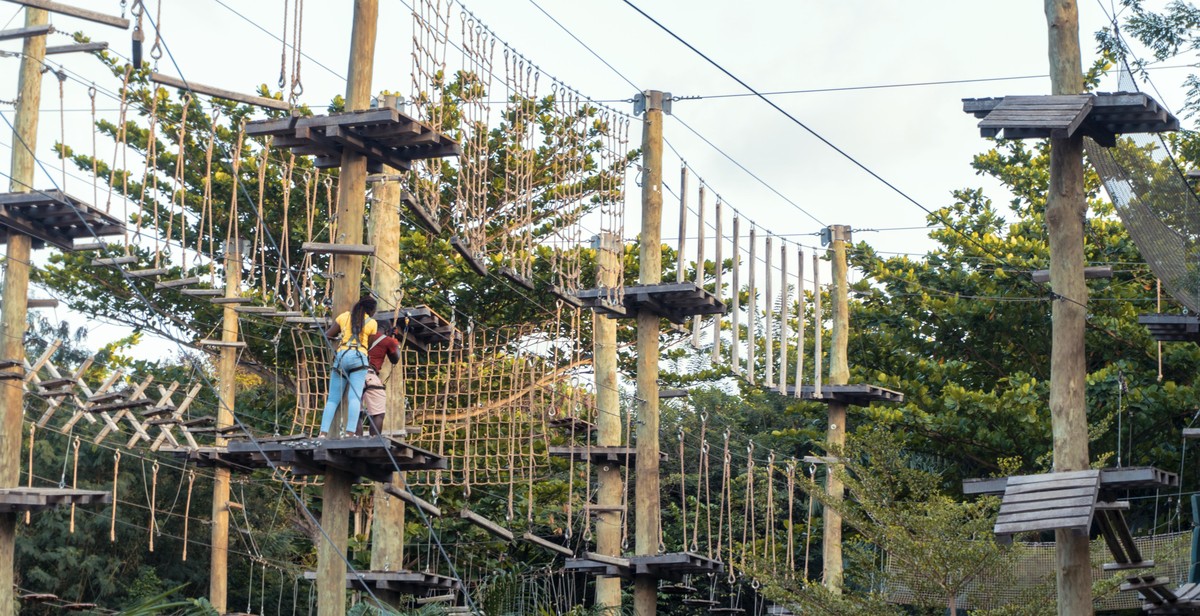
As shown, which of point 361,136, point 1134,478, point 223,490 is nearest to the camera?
point 1134,478

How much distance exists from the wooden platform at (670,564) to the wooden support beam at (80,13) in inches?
276

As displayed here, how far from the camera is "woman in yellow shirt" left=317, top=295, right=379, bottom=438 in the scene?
11352mm

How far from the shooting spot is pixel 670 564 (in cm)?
1514

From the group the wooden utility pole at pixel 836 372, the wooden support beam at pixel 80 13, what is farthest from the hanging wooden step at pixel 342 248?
the wooden utility pole at pixel 836 372

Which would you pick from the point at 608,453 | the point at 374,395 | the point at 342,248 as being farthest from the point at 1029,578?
the point at 342,248

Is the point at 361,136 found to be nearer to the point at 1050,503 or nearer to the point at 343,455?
the point at 343,455

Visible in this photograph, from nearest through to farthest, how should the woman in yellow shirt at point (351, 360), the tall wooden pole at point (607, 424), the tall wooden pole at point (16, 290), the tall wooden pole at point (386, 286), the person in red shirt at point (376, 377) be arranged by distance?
the woman in yellow shirt at point (351, 360) → the person in red shirt at point (376, 377) → the tall wooden pole at point (16, 290) → the tall wooden pole at point (386, 286) → the tall wooden pole at point (607, 424)

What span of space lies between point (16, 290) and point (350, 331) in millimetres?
4795

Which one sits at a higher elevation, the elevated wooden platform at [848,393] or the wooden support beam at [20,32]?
the wooden support beam at [20,32]

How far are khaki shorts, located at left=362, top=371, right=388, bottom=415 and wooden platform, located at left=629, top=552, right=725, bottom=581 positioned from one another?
4190 millimetres

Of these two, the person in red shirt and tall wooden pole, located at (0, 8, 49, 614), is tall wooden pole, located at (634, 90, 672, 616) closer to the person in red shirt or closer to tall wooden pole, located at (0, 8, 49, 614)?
the person in red shirt

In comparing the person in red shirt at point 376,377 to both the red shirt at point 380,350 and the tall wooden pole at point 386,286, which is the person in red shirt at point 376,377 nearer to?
the red shirt at point 380,350

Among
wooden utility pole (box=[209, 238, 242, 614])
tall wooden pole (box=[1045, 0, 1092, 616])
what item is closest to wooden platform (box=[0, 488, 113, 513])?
wooden utility pole (box=[209, 238, 242, 614])

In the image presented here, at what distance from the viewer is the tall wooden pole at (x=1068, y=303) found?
12.0 metres
